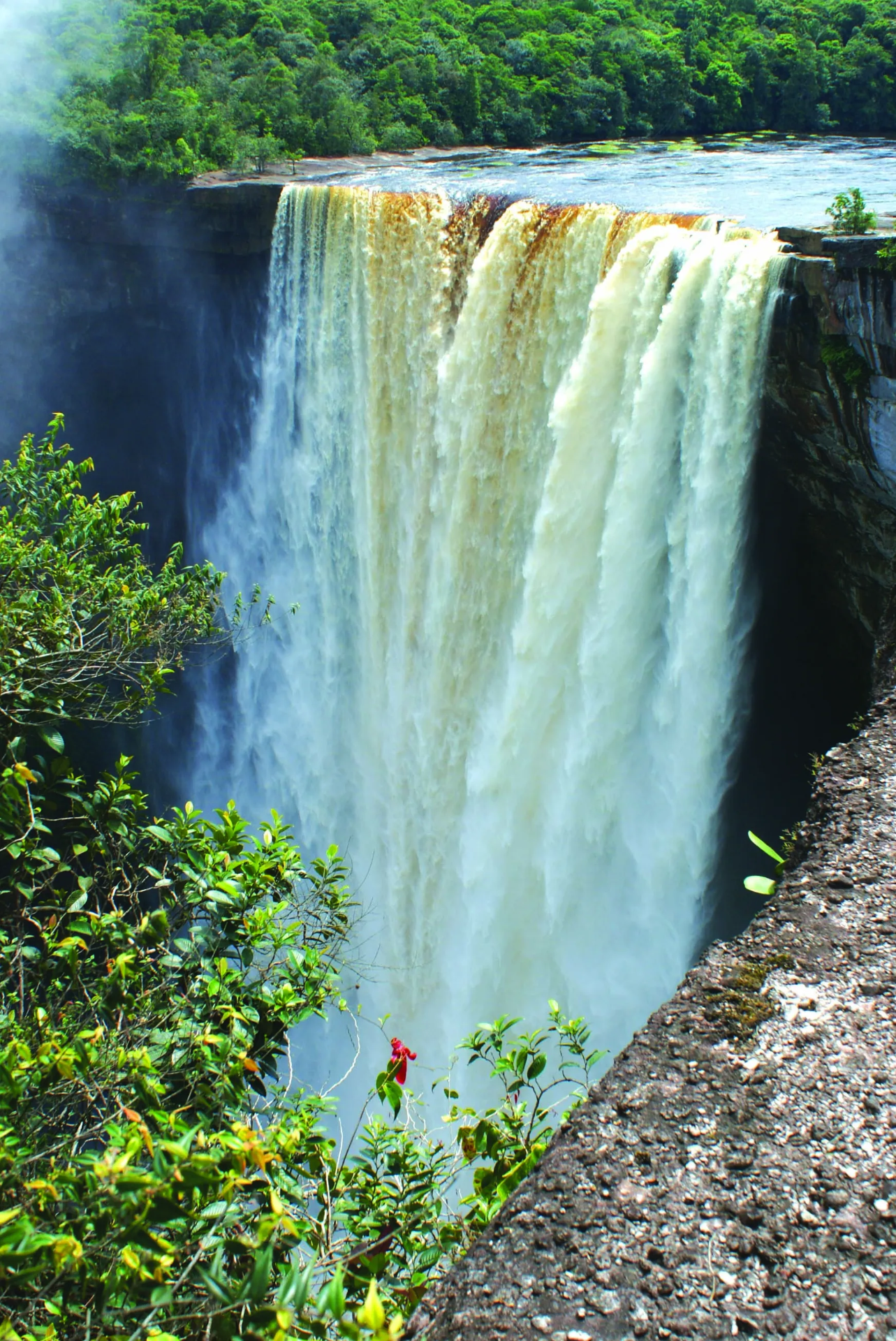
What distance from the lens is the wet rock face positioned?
6.82 metres

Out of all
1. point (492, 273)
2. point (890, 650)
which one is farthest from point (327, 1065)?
point (492, 273)

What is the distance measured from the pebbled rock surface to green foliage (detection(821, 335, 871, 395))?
466 centimetres

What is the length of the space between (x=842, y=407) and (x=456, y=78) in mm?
19502

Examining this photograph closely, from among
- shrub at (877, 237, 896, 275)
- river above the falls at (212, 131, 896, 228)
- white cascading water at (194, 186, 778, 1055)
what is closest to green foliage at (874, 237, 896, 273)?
shrub at (877, 237, 896, 275)

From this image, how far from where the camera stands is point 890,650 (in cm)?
623

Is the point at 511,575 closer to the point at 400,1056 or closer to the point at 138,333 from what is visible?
the point at 400,1056

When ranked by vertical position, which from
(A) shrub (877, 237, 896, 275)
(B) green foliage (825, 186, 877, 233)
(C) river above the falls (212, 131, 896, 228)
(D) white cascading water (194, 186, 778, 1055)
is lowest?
(D) white cascading water (194, 186, 778, 1055)

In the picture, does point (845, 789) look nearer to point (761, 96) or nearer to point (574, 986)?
point (574, 986)

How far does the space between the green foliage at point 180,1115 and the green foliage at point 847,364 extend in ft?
17.7

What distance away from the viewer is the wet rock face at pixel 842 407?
6820 mm

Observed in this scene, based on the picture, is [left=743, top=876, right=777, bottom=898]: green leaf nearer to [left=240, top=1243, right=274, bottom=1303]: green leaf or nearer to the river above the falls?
[left=240, top=1243, right=274, bottom=1303]: green leaf

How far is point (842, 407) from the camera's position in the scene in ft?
23.6

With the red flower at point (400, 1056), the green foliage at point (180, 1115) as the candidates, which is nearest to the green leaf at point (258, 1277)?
the green foliage at point (180, 1115)

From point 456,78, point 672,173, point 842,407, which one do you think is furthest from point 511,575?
point 456,78
